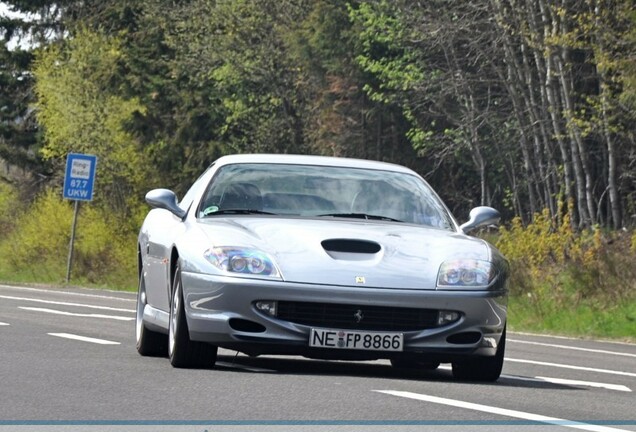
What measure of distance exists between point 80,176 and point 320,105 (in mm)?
16749

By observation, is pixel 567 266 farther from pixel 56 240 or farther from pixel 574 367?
pixel 56 240

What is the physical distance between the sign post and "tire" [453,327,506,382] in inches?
1208

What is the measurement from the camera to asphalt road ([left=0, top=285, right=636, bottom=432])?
8.91 metres

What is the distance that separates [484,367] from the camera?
12.1 meters

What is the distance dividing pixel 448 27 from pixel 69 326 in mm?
25402

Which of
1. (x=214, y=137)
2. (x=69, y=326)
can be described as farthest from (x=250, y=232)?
(x=214, y=137)

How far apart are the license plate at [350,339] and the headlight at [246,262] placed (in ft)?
1.50

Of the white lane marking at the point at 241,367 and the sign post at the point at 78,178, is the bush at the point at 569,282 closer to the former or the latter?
the white lane marking at the point at 241,367

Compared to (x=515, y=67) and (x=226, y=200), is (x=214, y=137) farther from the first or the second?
(x=226, y=200)

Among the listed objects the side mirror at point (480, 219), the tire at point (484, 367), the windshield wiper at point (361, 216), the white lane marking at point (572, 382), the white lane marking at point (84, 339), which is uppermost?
the side mirror at point (480, 219)

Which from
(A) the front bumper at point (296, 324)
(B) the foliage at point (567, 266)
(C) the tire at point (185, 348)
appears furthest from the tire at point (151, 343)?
(B) the foliage at point (567, 266)

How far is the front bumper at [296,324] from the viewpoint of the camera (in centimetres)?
1134

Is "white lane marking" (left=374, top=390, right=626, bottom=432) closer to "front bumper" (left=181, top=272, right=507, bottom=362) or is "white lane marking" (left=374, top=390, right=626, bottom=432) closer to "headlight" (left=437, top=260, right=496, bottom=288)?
"front bumper" (left=181, top=272, right=507, bottom=362)

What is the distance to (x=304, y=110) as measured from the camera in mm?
61312
